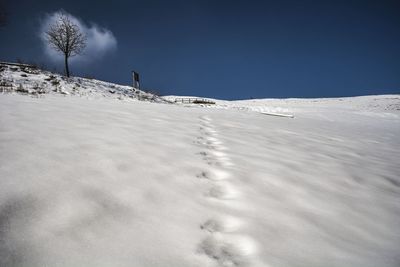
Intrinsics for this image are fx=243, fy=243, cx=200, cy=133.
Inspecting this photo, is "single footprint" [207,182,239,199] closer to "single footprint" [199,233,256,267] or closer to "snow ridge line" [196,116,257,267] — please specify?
"snow ridge line" [196,116,257,267]

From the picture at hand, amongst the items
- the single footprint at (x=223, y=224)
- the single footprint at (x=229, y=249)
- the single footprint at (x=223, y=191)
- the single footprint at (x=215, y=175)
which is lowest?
the single footprint at (x=229, y=249)

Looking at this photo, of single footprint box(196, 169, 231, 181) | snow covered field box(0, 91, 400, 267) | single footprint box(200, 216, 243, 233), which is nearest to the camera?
snow covered field box(0, 91, 400, 267)

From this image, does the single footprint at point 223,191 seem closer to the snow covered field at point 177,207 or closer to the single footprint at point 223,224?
the snow covered field at point 177,207

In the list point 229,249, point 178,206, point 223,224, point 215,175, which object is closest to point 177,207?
point 178,206

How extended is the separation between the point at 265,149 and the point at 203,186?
1.53 metres

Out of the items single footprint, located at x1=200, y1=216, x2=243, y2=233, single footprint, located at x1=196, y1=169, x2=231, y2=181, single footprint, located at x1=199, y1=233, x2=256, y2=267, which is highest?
single footprint, located at x1=196, y1=169, x2=231, y2=181

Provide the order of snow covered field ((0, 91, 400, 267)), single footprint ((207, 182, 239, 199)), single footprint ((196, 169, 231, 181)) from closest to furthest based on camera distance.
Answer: snow covered field ((0, 91, 400, 267))
single footprint ((207, 182, 239, 199))
single footprint ((196, 169, 231, 181))

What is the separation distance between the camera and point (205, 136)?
3.51m

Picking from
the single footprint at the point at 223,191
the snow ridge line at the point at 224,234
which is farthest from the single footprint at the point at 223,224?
the single footprint at the point at 223,191

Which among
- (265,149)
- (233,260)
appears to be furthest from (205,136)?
(233,260)

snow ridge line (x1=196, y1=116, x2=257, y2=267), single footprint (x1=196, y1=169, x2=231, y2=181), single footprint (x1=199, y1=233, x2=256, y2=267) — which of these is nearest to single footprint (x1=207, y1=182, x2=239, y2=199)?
snow ridge line (x1=196, y1=116, x2=257, y2=267)

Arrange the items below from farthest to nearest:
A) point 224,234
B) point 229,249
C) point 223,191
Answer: point 223,191, point 224,234, point 229,249

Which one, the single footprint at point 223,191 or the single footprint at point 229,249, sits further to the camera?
the single footprint at point 223,191

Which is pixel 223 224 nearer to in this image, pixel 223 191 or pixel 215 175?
pixel 223 191
